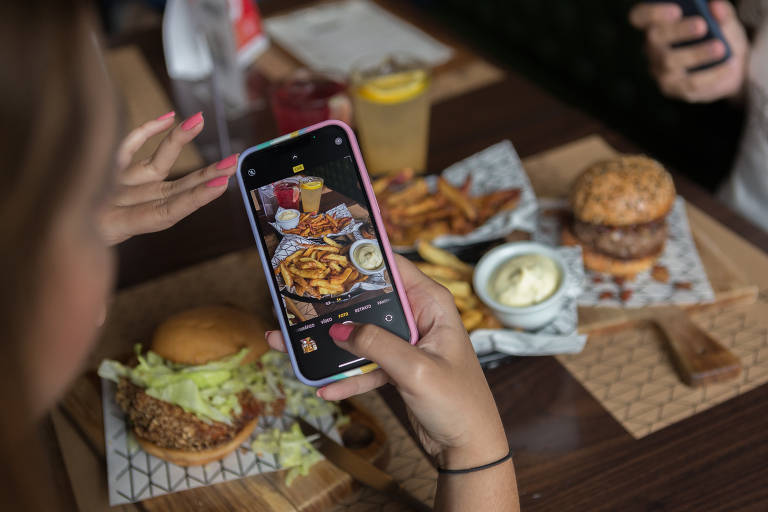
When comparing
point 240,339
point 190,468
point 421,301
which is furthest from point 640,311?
point 190,468

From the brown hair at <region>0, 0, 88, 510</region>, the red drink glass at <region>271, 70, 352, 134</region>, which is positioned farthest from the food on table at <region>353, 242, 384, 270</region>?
the red drink glass at <region>271, 70, 352, 134</region>

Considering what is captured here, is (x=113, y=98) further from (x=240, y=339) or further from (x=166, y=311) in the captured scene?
(x=166, y=311)

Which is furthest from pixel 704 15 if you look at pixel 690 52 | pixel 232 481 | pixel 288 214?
pixel 232 481

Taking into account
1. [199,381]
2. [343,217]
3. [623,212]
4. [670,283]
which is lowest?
[670,283]

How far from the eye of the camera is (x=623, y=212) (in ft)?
4.23

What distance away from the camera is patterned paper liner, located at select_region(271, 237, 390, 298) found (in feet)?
2.83

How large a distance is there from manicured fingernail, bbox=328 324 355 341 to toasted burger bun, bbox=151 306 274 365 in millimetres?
325

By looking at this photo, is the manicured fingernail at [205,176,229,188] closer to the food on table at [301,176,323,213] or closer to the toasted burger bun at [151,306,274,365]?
A: the food on table at [301,176,323,213]

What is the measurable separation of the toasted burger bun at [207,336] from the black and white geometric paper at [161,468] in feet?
0.43

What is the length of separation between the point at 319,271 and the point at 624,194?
0.71m

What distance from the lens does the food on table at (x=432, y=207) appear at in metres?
1.40

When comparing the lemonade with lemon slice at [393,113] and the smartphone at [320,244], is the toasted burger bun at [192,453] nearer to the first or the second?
the smartphone at [320,244]

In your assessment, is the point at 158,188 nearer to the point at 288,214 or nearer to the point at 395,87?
the point at 288,214

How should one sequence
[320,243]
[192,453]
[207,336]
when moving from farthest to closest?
[207,336] < [192,453] < [320,243]
